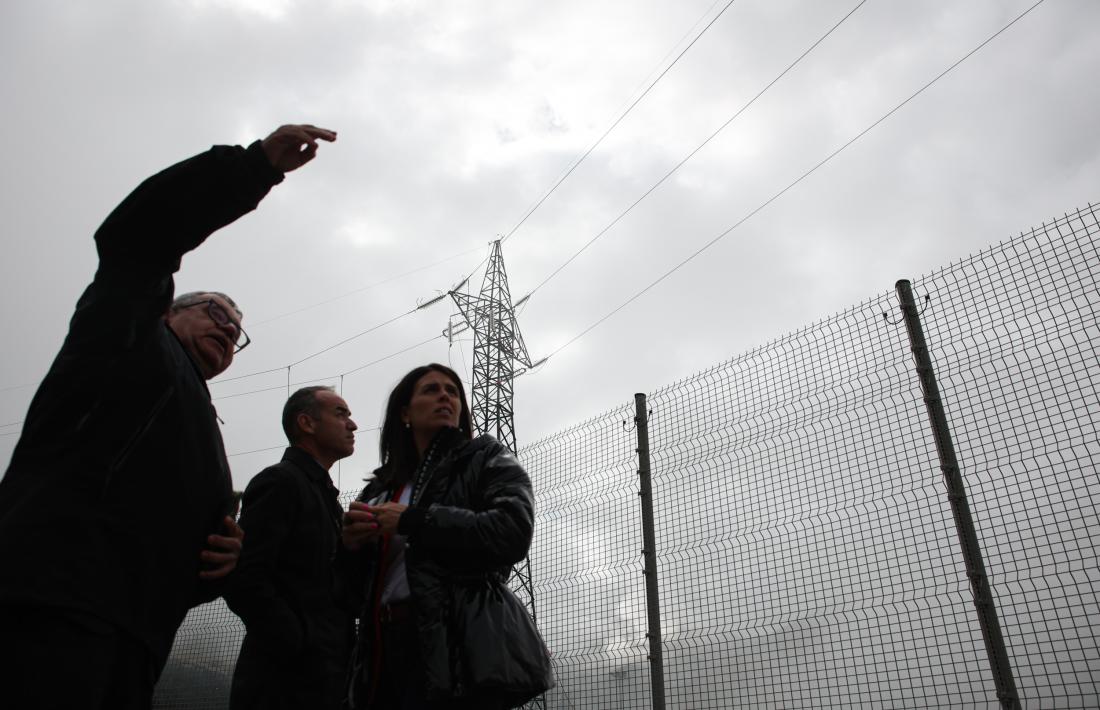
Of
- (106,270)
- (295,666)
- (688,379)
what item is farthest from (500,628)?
(688,379)

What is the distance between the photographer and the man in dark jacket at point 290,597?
2.21m

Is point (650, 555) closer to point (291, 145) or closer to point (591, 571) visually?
point (591, 571)

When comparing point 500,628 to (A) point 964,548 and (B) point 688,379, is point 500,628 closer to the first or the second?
(A) point 964,548

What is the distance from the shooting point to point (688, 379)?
5016 millimetres

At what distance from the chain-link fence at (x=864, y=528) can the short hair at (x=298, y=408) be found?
2.43m

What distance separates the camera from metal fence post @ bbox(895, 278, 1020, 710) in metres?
3.12

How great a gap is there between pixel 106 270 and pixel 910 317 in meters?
3.78

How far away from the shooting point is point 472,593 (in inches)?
81.2

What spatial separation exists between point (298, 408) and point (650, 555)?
2531 millimetres

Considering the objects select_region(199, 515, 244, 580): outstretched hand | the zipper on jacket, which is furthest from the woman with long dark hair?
the zipper on jacket

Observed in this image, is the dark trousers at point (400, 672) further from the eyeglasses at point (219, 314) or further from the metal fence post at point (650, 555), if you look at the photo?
the metal fence post at point (650, 555)

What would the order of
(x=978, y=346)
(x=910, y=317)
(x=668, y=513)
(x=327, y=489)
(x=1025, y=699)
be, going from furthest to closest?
(x=668, y=513)
(x=910, y=317)
(x=978, y=346)
(x=1025, y=699)
(x=327, y=489)

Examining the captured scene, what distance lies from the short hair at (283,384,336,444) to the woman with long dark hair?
2.15 feet

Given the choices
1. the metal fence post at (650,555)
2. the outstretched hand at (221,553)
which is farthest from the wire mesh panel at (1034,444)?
the outstretched hand at (221,553)
